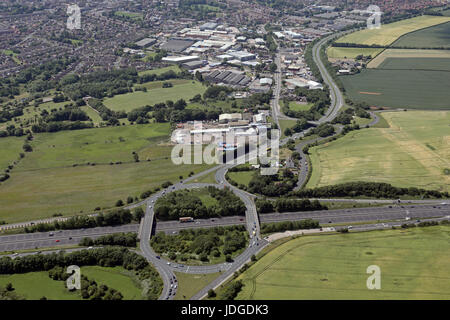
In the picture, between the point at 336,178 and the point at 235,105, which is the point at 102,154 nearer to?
the point at 235,105

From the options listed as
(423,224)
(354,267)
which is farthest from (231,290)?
(423,224)

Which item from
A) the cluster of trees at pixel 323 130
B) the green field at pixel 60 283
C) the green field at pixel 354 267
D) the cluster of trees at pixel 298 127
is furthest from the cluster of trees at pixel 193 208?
the cluster of trees at pixel 323 130

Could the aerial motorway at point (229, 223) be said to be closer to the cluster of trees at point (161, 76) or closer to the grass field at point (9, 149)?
the grass field at point (9, 149)

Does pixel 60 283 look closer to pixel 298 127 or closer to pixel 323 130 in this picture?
pixel 298 127

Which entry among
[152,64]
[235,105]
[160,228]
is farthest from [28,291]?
[152,64]

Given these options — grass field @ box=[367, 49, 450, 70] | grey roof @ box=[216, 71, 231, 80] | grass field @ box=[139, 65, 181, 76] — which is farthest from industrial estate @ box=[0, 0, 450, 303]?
grass field @ box=[367, 49, 450, 70]

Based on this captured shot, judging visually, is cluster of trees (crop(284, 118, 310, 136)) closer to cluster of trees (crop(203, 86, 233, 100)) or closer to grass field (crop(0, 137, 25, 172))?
cluster of trees (crop(203, 86, 233, 100))
